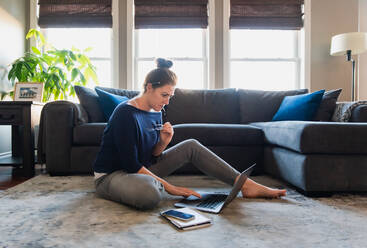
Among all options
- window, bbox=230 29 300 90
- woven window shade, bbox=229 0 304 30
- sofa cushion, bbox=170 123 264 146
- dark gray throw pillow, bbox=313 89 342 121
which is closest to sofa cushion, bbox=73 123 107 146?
sofa cushion, bbox=170 123 264 146

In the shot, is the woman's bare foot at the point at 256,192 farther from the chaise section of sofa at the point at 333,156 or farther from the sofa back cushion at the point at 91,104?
the sofa back cushion at the point at 91,104

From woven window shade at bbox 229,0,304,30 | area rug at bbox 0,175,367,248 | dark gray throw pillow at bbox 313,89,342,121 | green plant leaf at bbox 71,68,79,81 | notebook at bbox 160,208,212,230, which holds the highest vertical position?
woven window shade at bbox 229,0,304,30

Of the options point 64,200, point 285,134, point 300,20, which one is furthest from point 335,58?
point 64,200

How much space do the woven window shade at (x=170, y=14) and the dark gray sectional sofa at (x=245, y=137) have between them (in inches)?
51.1

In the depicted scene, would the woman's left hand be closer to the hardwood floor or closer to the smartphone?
the smartphone

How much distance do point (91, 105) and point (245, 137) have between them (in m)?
1.54

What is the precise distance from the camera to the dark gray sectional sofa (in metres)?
1.82

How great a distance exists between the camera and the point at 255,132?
2.59m

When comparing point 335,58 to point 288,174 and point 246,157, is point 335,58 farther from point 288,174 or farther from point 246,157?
point 288,174

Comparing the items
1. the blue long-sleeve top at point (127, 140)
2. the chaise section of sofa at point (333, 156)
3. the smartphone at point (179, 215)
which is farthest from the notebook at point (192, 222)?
the chaise section of sofa at point (333, 156)

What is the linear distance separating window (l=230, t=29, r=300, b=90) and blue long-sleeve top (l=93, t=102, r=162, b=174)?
282 centimetres

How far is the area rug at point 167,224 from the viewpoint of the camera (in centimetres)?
113

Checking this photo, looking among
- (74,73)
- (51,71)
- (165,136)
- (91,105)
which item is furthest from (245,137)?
(51,71)

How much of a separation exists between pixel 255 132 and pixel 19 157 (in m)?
2.50
